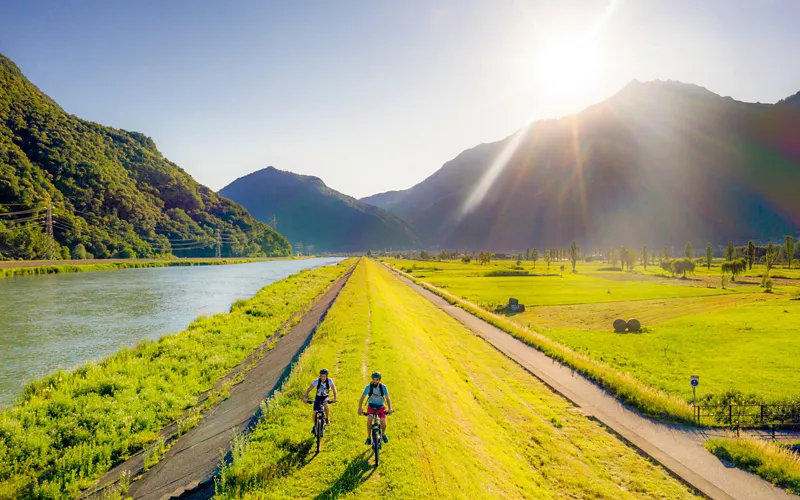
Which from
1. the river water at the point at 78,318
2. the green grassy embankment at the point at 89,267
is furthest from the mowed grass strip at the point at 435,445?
the green grassy embankment at the point at 89,267

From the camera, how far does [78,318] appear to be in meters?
39.2

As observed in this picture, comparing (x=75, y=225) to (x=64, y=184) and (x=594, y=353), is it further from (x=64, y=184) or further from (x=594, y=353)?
(x=594, y=353)

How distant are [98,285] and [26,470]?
70.7m

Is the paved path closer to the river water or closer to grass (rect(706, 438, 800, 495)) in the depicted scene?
grass (rect(706, 438, 800, 495))

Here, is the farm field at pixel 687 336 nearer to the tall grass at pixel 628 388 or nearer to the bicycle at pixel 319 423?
the tall grass at pixel 628 388

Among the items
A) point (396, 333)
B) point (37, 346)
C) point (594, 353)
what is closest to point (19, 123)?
point (37, 346)

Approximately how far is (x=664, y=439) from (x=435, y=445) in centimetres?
1188

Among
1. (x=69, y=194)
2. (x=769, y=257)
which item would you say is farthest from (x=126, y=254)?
(x=769, y=257)

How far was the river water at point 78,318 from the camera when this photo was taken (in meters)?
25.4

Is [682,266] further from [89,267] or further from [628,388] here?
[89,267]

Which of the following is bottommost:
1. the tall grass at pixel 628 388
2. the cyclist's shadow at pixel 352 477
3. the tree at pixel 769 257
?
the tall grass at pixel 628 388

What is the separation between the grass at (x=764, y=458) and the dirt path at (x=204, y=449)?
751 inches

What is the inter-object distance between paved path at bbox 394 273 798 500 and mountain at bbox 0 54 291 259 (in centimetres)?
12216

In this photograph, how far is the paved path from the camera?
13117 mm
